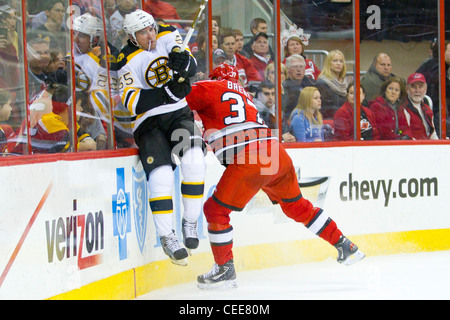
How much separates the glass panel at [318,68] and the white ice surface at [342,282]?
3.54ft

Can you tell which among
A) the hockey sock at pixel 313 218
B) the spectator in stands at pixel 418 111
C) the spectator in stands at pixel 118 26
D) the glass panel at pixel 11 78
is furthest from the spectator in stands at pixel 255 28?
the glass panel at pixel 11 78

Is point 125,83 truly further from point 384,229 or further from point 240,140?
point 384,229

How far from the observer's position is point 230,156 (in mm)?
4496

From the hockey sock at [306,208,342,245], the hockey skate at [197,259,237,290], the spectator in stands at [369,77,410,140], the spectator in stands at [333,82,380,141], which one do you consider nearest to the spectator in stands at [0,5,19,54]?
the hockey skate at [197,259,237,290]

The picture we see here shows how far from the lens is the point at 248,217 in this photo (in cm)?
529

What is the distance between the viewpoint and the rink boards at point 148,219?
322 centimetres

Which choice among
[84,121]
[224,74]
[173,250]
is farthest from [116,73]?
Result: [173,250]

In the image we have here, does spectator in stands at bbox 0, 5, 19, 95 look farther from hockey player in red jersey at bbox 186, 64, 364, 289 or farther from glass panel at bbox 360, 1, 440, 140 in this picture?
glass panel at bbox 360, 1, 440, 140

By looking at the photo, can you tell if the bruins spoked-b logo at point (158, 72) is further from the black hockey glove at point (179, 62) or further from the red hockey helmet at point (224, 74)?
the red hockey helmet at point (224, 74)

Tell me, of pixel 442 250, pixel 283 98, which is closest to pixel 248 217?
pixel 283 98

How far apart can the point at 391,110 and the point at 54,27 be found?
3.29m

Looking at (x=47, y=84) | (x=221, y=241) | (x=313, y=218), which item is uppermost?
(x=47, y=84)

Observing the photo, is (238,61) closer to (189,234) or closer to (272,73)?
(272,73)

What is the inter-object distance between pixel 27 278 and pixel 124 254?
105 cm
